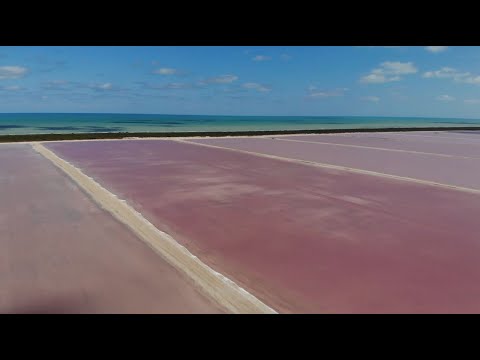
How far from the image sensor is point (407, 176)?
505 inches

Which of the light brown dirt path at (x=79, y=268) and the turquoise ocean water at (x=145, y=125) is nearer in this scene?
the light brown dirt path at (x=79, y=268)

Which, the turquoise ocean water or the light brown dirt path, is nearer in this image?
the light brown dirt path

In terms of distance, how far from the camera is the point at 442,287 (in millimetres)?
4648

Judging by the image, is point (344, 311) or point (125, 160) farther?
point (125, 160)

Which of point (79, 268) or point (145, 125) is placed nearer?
point (79, 268)
